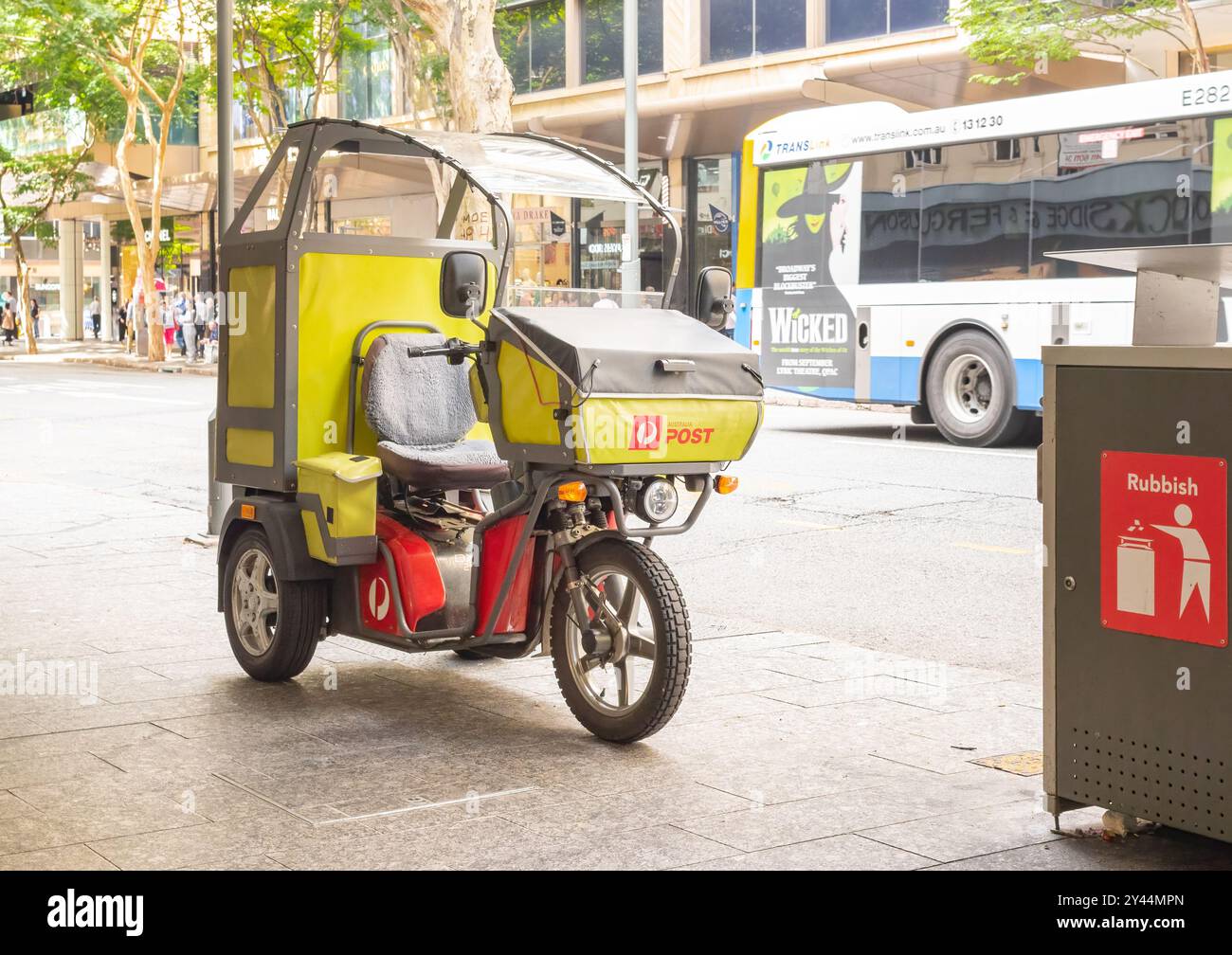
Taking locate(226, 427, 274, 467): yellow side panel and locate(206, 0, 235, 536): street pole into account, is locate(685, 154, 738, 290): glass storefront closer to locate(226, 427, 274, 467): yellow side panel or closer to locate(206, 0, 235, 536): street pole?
locate(206, 0, 235, 536): street pole

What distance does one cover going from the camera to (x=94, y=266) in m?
68.2

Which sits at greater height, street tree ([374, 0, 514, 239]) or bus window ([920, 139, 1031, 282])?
street tree ([374, 0, 514, 239])

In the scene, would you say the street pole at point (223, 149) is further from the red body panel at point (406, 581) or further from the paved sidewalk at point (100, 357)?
the paved sidewalk at point (100, 357)

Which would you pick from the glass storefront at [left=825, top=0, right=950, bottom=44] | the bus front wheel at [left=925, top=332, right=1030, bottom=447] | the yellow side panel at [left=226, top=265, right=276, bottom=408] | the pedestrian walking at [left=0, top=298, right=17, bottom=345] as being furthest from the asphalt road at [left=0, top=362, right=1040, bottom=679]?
the pedestrian walking at [left=0, top=298, right=17, bottom=345]

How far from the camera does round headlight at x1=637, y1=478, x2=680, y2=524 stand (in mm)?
5477

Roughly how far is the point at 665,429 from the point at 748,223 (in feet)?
48.8

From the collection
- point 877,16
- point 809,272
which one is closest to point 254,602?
point 809,272

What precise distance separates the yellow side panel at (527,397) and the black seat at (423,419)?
1.81 feet

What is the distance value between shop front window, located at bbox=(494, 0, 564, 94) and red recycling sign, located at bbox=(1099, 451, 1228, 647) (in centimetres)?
3391

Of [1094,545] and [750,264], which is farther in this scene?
[750,264]

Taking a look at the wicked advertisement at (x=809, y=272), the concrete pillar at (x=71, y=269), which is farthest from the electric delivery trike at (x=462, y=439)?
the concrete pillar at (x=71, y=269)

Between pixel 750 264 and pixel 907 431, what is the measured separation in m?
2.86
